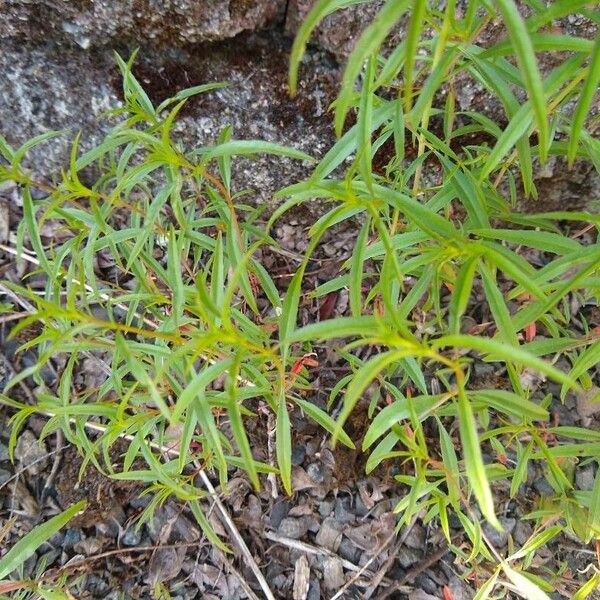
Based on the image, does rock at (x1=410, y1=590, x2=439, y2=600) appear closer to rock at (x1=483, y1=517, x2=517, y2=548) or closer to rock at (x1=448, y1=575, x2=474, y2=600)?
rock at (x1=448, y1=575, x2=474, y2=600)

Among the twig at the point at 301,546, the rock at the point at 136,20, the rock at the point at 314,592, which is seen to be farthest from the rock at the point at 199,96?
the rock at the point at 314,592

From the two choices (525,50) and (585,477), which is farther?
(585,477)

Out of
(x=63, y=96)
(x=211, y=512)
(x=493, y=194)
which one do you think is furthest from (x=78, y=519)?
(x=493, y=194)

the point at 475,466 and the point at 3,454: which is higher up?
the point at 475,466

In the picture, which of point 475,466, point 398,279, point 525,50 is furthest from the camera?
point 398,279

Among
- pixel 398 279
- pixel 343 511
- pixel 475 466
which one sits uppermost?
pixel 398 279

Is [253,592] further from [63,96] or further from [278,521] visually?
[63,96]

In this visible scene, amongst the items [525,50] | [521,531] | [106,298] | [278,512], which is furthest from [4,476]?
[525,50]

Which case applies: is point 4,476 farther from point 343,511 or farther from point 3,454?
point 343,511

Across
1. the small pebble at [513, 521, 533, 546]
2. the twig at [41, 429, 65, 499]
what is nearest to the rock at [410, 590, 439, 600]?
the small pebble at [513, 521, 533, 546]
